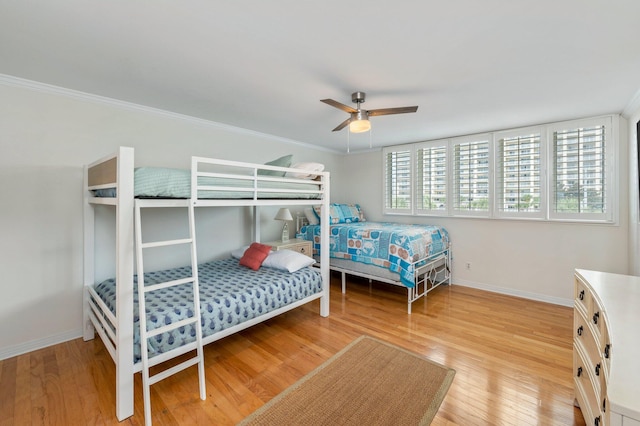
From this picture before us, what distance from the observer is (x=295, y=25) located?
1.62 meters

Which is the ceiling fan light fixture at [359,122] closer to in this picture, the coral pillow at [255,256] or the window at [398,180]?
the coral pillow at [255,256]

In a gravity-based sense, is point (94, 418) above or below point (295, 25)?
below

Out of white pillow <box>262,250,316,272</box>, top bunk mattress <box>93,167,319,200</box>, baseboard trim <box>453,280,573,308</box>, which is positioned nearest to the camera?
top bunk mattress <box>93,167,319,200</box>

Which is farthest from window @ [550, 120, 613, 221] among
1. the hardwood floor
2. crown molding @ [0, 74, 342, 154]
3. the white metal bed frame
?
crown molding @ [0, 74, 342, 154]

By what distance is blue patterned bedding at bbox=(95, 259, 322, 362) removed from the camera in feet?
6.42

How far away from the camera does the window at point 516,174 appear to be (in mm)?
3311

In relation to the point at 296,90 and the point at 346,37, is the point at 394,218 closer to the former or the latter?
the point at 296,90

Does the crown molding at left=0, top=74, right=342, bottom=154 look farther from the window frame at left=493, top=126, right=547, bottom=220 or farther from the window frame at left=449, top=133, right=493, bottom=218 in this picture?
the window frame at left=493, top=126, right=547, bottom=220

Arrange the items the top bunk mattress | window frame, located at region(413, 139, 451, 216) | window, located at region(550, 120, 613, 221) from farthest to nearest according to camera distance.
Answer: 1. window frame, located at region(413, 139, 451, 216)
2. window, located at region(550, 120, 613, 221)
3. the top bunk mattress

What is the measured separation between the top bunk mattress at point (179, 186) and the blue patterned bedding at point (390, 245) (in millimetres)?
1510

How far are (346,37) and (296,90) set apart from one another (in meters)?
0.91

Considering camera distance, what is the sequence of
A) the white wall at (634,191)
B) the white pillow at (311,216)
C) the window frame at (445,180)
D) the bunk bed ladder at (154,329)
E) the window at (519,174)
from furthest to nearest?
the white pillow at (311,216)
the window frame at (445,180)
the window at (519,174)
the white wall at (634,191)
the bunk bed ladder at (154,329)

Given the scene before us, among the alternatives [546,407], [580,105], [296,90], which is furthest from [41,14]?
[580,105]

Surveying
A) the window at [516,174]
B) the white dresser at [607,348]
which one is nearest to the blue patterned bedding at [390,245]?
the window at [516,174]
